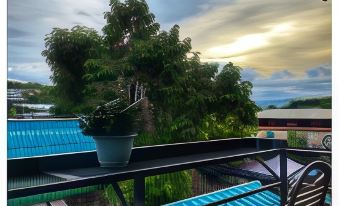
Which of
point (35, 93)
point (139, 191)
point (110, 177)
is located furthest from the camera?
point (35, 93)

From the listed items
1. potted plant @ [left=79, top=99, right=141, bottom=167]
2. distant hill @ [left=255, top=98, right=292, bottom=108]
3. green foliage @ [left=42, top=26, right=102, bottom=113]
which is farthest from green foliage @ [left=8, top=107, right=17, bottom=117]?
distant hill @ [left=255, top=98, right=292, bottom=108]

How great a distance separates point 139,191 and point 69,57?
81cm

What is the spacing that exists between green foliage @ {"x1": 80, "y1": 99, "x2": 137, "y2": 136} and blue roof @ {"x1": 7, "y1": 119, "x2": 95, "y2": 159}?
2.2 inches

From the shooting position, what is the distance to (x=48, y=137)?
2070 millimetres

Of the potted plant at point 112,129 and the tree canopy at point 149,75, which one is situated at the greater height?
the tree canopy at point 149,75

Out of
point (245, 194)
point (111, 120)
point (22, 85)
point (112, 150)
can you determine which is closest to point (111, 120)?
point (111, 120)

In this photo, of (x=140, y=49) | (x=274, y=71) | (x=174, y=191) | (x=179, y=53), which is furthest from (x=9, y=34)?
(x=274, y=71)

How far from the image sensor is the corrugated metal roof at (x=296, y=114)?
2.03m

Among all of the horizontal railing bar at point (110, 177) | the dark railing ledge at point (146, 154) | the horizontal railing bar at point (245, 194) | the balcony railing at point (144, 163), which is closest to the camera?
the horizontal railing bar at point (110, 177)

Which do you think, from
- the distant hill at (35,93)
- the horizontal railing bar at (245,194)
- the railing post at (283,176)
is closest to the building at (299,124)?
the railing post at (283,176)

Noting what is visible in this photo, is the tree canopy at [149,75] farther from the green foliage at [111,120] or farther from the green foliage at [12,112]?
the green foliage at [12,112]

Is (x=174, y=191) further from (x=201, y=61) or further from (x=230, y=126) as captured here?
(x=201, y=61)

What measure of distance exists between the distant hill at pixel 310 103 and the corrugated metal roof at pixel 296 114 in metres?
0.02

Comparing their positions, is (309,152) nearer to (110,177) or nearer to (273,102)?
(273,102)
